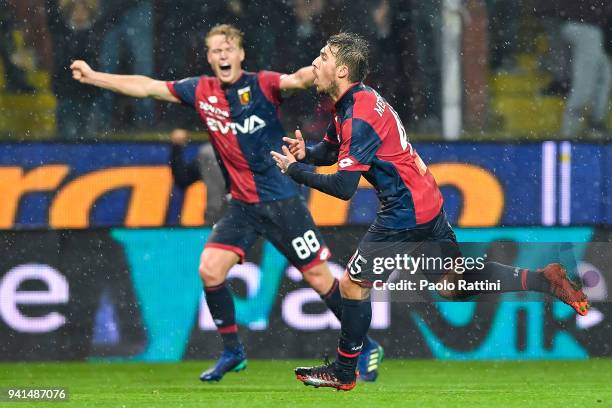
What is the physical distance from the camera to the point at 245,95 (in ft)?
30.9

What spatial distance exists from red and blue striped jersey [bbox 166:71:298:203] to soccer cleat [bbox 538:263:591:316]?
6.07 ft

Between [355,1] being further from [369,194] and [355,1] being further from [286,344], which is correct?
[286,344]

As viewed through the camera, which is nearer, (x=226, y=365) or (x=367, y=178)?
(x=367, y=178)

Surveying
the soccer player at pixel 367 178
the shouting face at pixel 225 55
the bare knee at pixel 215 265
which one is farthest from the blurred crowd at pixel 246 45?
the soccer player at pixel 367 178

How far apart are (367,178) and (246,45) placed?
4065mm

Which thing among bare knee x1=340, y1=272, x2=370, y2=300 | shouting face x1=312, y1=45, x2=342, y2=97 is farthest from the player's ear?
bare knee x1=340, y1=272, x2=370, y2=300

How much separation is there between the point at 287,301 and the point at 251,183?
1670mm

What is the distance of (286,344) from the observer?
10.9 metres

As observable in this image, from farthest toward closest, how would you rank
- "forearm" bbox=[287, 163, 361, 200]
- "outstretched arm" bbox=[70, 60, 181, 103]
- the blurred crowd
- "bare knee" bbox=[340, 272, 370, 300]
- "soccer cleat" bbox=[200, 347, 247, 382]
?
the blurred crowd < "outstretched arm" bbox=[70, 60, 181, 103] < "soccer cleat" bbox=[200, 347, 247, 382] < "bare knee" bbox=[340, 272, 370, 300] < "forearm" bbox=[287, 163, 361, 200]

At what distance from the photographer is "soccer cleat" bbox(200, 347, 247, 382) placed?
30.2 feet

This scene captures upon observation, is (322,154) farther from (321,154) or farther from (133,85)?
(133,85)

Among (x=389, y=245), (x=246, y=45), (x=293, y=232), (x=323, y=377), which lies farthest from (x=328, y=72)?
(x=246, y=45)

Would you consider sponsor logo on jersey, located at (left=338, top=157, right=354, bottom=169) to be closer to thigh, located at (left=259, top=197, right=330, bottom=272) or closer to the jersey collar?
the jersey collar

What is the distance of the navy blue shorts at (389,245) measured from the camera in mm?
8002
